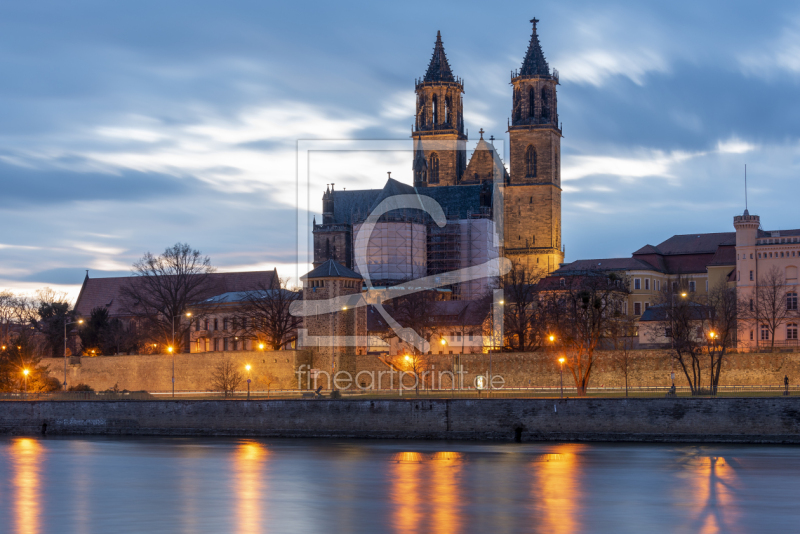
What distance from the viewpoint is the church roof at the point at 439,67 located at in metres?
104

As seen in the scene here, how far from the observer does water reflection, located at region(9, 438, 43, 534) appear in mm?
29156

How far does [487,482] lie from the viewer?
3347cm

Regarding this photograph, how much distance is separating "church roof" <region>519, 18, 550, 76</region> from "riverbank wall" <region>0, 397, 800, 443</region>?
5733 cm

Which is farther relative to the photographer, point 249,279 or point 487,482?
point 249,279

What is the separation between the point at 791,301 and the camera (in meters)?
65.4

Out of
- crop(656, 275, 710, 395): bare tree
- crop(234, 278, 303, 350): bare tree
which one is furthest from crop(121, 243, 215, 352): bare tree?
A: crop(656, 275, 710, 395): bare tree

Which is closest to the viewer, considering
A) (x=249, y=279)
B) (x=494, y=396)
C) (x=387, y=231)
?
(x=494, y=396)

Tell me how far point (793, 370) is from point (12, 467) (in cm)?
3342

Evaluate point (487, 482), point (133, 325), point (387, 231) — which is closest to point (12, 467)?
point (487, 482)

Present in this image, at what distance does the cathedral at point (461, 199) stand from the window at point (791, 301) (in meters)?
29.1

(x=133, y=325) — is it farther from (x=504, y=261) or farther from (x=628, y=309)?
(x=628, y=309)

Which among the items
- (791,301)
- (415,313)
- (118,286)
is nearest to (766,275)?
(791,301)

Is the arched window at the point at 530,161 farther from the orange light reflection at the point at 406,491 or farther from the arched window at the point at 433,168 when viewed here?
the orange light reflection at the point at 406,491

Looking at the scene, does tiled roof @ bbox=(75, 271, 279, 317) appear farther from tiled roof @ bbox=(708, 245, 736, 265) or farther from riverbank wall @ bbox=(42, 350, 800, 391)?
tiled roof @ bbox=(708, 245, 736, 265)
